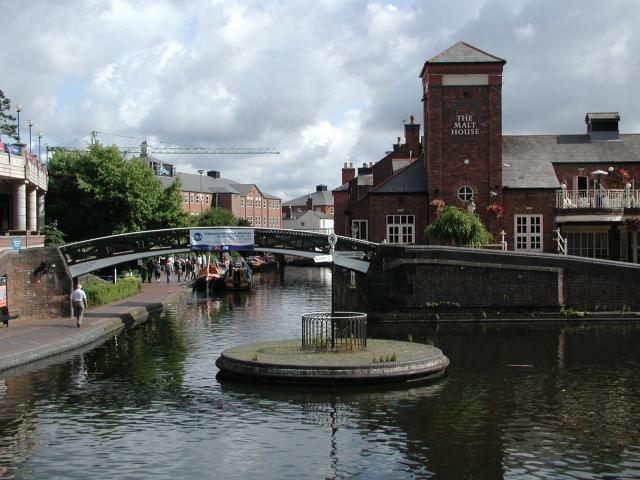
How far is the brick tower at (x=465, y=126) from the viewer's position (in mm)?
46625

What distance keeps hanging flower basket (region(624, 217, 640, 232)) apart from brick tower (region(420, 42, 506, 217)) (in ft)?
23.2

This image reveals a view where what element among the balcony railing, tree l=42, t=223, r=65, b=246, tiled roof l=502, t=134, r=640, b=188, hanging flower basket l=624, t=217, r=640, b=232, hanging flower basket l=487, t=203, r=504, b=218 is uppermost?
tiled roof l=502, t=134, r=640, b=188

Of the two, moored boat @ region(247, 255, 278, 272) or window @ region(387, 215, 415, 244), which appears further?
moored boat @ region(247, 255, 278, 272)

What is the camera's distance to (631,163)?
165 ft

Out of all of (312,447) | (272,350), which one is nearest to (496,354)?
(272,350)

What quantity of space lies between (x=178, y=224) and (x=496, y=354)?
1446 inches

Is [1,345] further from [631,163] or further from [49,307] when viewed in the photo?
[631,163]

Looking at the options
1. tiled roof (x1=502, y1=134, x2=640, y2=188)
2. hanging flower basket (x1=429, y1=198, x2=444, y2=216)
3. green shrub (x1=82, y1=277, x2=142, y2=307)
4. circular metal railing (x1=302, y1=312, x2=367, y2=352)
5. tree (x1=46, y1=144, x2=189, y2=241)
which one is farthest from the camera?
tree (x1=46, y1=144, x2=189, y2=241)

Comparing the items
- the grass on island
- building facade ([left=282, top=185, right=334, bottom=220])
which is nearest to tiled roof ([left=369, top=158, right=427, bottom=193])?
the grass on island

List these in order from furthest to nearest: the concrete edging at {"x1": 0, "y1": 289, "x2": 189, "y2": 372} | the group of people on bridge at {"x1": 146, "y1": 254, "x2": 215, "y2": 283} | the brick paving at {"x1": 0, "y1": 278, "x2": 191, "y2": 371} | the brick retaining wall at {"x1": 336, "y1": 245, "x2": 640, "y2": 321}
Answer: the group of people on bridge at {"x1": 146, "y1": 254, "x2": 215, "y2": 283}, the brick retaining wall at {"x1": 336, "y1": 245, "x2": 640, "y2": 321}, the brick paving at {"x1": 0, "y1": 278, "x2": 191, "y2": 371}, the concrete edging at {"x1": 0, "y1": 289, "x2": 189, "y2": 372}

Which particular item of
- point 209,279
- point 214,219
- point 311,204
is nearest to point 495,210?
point 209,279

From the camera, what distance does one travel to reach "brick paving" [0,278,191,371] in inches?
1043

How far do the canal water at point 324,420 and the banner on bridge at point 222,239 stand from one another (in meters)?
8.71

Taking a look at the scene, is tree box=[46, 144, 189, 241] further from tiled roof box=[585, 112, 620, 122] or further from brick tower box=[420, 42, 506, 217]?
tiled roof box=[585, 112, 620, 122]
